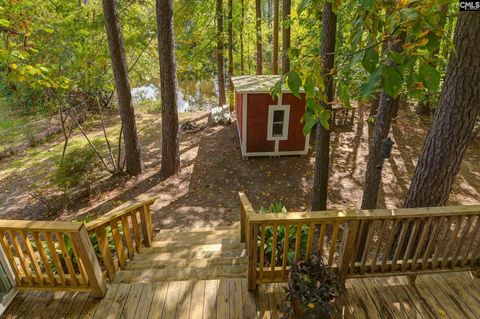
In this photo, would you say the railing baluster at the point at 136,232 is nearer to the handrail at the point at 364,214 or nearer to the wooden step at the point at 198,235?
the wooden step at the point at 198,235

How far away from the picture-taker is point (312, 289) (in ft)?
8.26

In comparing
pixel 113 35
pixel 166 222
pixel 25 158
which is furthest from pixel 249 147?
pixel 25 158

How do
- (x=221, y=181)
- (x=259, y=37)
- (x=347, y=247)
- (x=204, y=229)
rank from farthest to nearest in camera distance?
(x=259, y=37) → (x=221, y=181) → (x=204, y=229) → (x=347, y=247)

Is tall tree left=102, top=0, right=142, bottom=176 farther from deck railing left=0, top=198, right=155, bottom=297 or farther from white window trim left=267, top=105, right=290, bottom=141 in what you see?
deck railing left=0, top=198, right=155, bottom=297

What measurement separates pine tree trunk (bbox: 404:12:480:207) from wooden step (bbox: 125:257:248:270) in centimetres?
220

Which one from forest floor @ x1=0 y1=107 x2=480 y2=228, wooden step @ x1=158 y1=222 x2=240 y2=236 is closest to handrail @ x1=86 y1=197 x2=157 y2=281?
wooden step @ x1=158 y1=222 x2=240 y2=236

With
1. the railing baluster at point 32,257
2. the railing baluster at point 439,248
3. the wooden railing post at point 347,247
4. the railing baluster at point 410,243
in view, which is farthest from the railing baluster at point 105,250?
the railing baluster at point 439,248

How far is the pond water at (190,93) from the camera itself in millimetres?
20130

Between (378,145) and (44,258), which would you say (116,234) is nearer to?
(44,258)

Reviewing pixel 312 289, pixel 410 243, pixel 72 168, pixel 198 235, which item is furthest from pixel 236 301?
pixel 72 168

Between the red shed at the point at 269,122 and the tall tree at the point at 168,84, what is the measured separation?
6.83 ft

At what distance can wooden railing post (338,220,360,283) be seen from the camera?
2.68m

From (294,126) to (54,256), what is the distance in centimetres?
747

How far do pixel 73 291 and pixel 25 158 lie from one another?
370 inches
